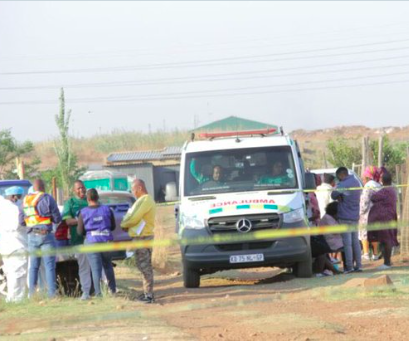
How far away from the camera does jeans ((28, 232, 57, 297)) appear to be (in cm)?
1309

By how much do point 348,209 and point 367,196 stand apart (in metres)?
1.21

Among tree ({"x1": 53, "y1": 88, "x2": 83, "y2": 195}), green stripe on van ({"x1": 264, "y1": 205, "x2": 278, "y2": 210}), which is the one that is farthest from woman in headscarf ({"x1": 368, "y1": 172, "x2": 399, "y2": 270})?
tree ({"x1": 53, "y1": 88, "x2": 83, "y2": 195})

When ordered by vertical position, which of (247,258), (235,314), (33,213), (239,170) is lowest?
(235,314)

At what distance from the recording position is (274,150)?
1530cm

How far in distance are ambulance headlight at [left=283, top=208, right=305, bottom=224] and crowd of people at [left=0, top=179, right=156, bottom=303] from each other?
2211 mm

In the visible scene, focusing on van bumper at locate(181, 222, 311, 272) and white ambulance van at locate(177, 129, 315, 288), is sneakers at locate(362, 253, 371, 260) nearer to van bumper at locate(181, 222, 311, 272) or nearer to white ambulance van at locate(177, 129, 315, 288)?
white ambulance van at locate(177, 129, 315, 288)

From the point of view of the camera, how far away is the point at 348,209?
1600cm

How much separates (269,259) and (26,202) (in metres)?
3.64

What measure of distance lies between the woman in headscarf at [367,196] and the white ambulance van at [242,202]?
1404mm

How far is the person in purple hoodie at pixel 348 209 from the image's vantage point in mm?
15922

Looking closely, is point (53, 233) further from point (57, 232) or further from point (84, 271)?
point (84, 271)

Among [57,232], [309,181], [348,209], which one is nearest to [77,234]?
[57,232]

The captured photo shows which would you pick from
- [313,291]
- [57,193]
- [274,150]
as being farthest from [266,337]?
[57,193]

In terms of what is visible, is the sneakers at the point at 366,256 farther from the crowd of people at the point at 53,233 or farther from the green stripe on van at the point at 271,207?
the crowd of people at the point at 53,233
